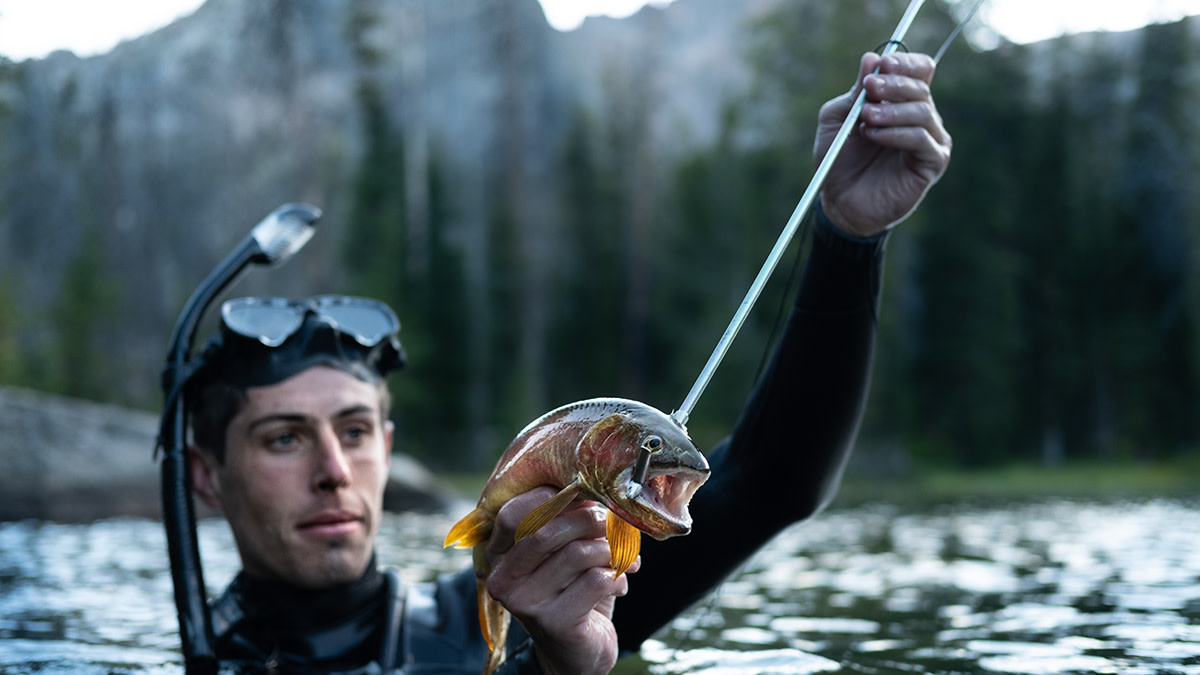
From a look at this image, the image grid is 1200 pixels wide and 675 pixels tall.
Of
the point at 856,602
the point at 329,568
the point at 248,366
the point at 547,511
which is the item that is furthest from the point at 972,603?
the point at 547,511

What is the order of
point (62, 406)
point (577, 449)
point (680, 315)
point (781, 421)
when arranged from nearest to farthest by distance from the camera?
point (577, 449) < point (781, 421) < point (62, 406) < point (680, 315)

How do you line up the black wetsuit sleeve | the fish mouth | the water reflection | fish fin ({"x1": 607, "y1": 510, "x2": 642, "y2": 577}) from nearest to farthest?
1. the fish mouth
2. fish fin ({"x1": 607, "y1": 510, "x2": 642, "y2": 577})
3. the black wetsuit sleeve
4. the water reflection

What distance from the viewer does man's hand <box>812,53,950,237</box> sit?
2.71 meters

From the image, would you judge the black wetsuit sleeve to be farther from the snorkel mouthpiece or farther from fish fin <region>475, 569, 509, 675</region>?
the snorkel mouthpiece

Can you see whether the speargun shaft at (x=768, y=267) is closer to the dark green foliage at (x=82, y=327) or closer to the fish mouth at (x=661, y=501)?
the fish mouth at (x=661, y=501)

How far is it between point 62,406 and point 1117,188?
30704 millimetres

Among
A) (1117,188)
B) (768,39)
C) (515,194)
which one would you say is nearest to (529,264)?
(515,194)

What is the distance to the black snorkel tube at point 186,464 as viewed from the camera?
330 cm

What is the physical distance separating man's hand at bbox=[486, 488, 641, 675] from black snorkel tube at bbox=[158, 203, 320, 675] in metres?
1.53

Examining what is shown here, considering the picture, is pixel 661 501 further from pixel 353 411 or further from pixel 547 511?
pixel 353 411

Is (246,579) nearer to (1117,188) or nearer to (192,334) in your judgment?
(192,334)

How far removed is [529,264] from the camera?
33.4 meters

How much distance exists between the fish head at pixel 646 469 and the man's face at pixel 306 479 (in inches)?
62.3

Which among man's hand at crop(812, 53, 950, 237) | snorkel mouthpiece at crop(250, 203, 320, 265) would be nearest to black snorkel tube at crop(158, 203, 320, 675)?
snorkel mouthpiece at crop(250, 203, 320, 265)
